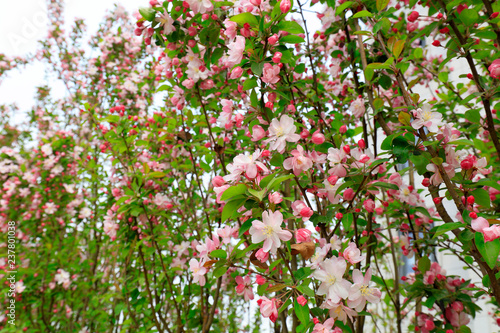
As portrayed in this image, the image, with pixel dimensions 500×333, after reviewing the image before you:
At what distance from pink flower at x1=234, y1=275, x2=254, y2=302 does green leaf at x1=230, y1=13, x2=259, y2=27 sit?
869mm

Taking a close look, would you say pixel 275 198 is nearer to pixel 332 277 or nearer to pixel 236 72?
pixel 332 277

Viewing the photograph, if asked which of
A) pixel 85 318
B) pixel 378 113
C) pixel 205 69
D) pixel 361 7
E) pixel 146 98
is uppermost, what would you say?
pixel 146 98

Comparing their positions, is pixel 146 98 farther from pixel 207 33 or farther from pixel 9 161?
pixel 207 33

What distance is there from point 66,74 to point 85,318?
2966 millimetres

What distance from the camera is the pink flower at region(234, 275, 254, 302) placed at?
45.7 inches

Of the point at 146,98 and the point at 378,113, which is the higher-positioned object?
the point at 146,98

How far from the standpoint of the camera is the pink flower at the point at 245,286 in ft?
3.81

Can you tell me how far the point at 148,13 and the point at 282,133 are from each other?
0.82 meters

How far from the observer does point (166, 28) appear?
4.85ft

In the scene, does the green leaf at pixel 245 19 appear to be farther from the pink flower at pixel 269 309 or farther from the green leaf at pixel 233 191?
the pink flower at pixel 269 309

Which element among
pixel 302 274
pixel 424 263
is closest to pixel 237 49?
pixel 302 274

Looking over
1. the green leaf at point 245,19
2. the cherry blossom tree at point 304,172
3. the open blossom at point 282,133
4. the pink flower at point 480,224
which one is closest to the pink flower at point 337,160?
the cherry blossom tree at point 304,172

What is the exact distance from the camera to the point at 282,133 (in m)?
1.12

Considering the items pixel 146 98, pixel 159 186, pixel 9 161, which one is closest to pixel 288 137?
pixel 159 186
